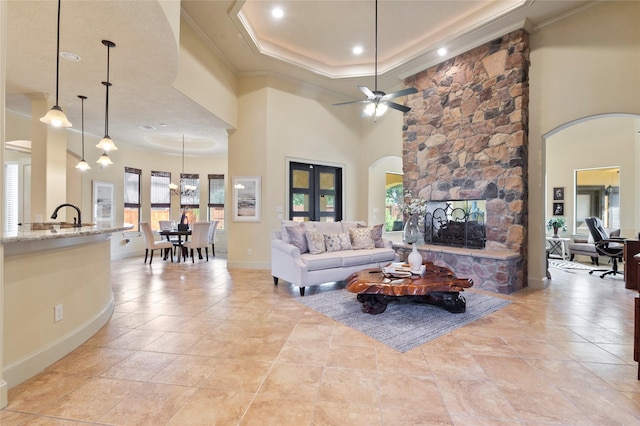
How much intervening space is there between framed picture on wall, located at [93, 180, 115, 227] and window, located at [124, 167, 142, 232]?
44cm

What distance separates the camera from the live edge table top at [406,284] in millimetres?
3121

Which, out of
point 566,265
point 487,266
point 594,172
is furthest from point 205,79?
point 594,172

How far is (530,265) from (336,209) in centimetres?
405

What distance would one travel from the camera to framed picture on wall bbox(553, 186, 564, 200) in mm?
7875

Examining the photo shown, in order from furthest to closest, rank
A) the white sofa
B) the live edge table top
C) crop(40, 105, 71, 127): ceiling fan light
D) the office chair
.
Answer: the office chair → the white sofa → the live edge table top → crop(40, 105, 71, 127): ceiling fan light

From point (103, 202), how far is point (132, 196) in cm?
90

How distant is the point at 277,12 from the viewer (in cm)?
456

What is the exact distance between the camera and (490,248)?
484cm

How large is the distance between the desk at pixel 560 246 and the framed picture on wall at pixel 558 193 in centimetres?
123

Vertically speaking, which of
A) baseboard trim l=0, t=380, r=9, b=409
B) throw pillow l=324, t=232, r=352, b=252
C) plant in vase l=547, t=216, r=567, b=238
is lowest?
baseboard trim l=0, t=380, r=9, b=409

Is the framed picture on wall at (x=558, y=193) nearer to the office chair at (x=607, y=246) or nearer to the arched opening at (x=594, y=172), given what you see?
the arched opening at (x=594, y=172)

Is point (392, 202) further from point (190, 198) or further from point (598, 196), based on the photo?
point (190, 198)

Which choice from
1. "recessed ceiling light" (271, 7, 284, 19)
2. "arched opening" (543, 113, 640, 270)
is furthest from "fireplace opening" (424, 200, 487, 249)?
"recessed ceiling light" (271, 7, 284, 19)

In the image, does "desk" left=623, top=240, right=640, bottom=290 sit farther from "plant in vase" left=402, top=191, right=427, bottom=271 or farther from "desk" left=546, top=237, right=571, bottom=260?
"plant in vase" left=402, top=191, right=427, bottom=271
